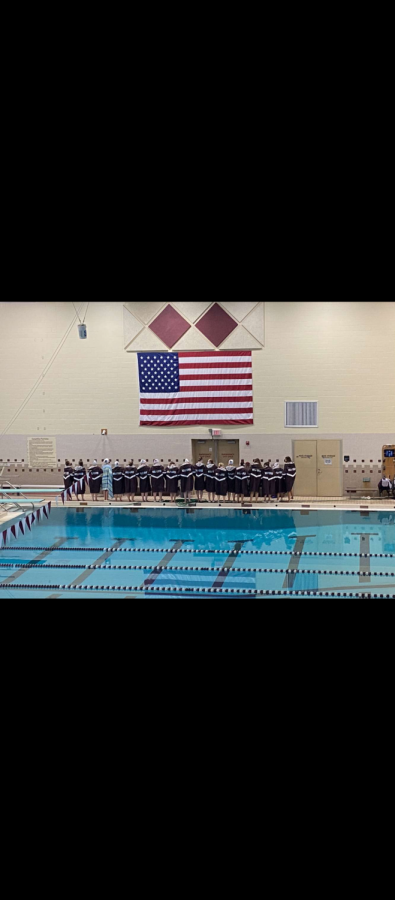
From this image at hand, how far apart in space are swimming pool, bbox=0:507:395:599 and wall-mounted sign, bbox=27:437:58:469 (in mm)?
3146

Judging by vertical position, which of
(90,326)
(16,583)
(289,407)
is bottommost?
(16,583)

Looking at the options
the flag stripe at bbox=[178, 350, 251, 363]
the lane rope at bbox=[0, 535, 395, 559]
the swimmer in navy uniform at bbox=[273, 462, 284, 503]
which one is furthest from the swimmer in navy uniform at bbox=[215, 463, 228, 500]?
the lane rope at bbox=[0, 535, 395, 559]

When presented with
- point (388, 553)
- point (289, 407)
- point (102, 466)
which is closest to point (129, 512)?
point (102, 466)

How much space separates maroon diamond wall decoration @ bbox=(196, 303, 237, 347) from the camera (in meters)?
21.3

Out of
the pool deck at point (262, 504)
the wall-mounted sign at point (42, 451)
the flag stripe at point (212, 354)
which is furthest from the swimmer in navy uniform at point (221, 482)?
the wall-mounted sign at point (42, 451)

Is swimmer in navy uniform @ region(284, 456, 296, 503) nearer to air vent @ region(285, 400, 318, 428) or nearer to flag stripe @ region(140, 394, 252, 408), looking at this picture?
air vent @ region(285, 400, 318, 428)

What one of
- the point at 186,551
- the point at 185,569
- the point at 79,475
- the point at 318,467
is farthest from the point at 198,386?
the point at 185,569

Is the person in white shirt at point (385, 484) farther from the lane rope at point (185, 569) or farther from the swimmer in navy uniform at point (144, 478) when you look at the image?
the lane rope at point (185, 569)

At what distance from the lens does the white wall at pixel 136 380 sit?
2070 centimetres

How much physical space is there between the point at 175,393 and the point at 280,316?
3.59 metres

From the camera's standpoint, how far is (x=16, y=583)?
523 inches

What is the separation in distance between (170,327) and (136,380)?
1.76 m

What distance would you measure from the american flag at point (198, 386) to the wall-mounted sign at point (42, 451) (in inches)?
115

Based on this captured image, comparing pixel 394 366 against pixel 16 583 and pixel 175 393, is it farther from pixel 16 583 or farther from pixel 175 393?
pixel 16 583
